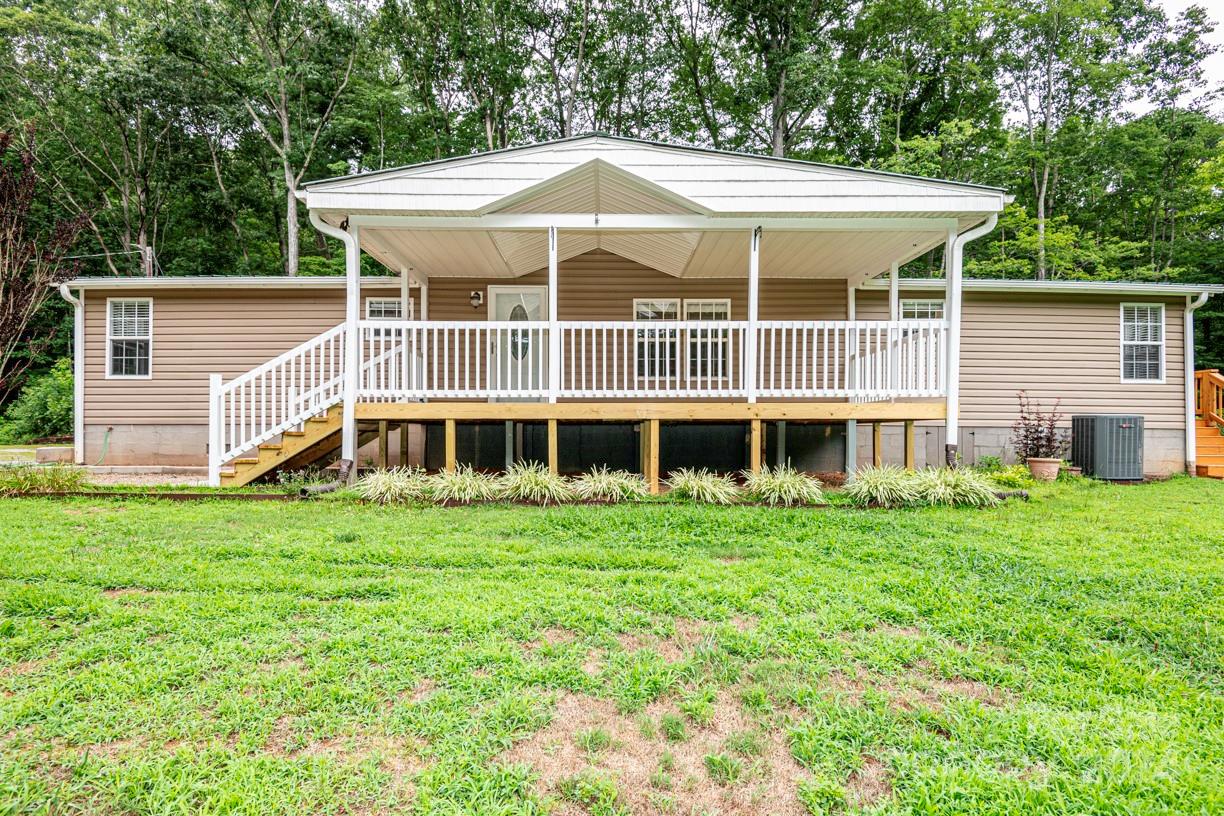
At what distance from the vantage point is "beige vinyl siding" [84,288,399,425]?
9.88m

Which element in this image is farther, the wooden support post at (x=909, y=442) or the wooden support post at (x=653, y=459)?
the wooden support post at (x=909, y=442)

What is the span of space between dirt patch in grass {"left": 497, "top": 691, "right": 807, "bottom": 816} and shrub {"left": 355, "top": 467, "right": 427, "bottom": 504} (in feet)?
14.7

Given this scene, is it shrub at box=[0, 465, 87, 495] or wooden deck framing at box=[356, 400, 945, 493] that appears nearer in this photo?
shrub at box=[0, 465, 87, 495]

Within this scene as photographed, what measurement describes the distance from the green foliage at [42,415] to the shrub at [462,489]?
1166cm

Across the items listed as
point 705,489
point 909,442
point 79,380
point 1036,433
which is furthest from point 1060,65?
point 79,380

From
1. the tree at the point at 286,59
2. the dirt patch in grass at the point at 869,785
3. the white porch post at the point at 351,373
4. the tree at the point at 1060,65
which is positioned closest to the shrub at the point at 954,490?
the dirt patch in grass at the point at 869,785

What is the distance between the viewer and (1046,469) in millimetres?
8555

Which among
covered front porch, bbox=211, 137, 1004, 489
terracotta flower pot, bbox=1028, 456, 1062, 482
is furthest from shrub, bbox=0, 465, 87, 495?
terracotta flower pot, bbox=1028, 456, 1062, 482

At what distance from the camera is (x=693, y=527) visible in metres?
5.28

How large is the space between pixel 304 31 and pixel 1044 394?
20288mm

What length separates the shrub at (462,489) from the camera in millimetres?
6375

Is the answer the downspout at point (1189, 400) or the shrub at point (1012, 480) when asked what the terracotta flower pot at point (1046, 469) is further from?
the downspout at point (1189, 400)

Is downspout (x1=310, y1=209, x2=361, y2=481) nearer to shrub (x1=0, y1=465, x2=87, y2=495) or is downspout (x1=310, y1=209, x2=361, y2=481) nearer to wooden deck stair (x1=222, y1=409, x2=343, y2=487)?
wooden deck stair (x1=222, y1=409, x2=343, y2=487)

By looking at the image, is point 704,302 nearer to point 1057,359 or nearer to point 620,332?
point 620,332
